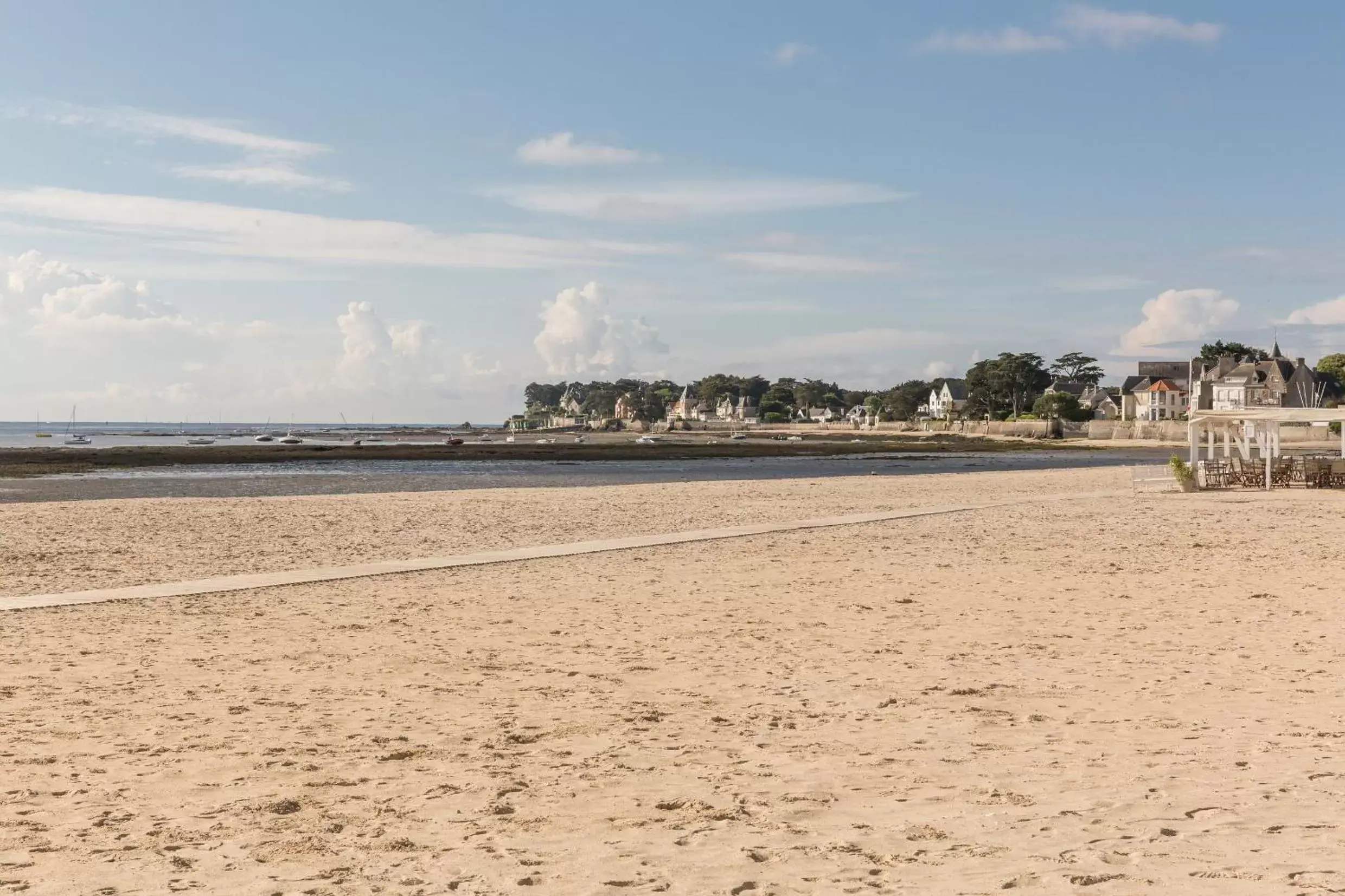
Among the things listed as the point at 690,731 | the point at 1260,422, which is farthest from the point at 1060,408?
the point at 690,731

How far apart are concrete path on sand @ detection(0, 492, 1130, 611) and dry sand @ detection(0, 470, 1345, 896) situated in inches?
26.6

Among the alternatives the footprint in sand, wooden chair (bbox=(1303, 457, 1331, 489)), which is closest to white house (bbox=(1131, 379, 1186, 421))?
wooden chair (bbox=(1303, 457, 1331, 489))

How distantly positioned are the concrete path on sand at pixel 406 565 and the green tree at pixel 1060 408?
123 meters

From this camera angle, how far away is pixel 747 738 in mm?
7227

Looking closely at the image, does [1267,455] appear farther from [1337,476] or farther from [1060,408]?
[1060,408]

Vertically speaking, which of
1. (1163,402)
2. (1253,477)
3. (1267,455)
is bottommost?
(1253,477)

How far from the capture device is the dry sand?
505 cm

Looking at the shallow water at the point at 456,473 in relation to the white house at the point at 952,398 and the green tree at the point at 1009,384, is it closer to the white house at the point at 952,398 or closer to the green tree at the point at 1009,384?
the green tree at the point at 1009,384

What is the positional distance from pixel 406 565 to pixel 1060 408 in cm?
13507

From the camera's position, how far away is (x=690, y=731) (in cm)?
742

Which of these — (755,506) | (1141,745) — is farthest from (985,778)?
(755,506)

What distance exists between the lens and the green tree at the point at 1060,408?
461 feet

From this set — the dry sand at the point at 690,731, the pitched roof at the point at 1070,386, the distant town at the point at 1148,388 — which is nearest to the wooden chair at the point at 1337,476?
the dry sand at the point at 690,731

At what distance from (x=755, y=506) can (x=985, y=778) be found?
68.7ft
